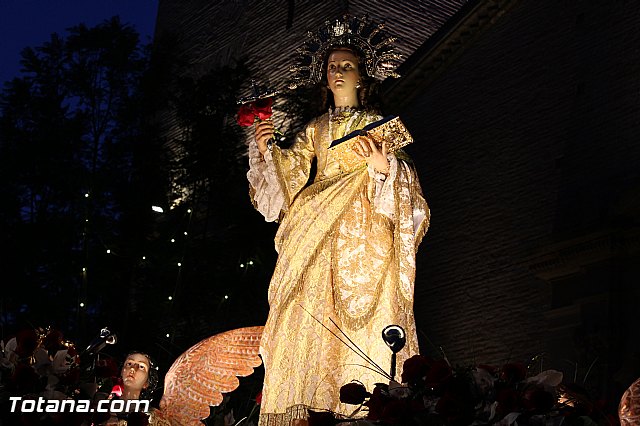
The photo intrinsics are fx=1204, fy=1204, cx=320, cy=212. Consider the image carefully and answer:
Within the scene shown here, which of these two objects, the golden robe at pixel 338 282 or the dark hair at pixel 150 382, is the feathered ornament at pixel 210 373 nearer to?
the dark hair at pixel 150 382

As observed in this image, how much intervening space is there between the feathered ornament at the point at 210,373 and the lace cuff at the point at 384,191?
1254mm

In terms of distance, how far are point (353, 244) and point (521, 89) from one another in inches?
381

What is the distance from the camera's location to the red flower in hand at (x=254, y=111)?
7.53 m

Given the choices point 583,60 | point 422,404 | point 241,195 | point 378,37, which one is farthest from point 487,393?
point 241,195

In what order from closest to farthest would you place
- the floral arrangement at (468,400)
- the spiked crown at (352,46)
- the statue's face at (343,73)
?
1. the floral arrangement at (468,400)
2. the statue's face at (343,73)
3. the spiked crown at (352,46)

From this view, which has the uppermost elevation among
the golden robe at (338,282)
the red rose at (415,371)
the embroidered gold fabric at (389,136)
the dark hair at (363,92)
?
the dark hair at (363,92)

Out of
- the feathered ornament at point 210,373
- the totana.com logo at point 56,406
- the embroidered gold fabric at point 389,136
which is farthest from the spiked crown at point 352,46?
the totana.com logo at point 56,406

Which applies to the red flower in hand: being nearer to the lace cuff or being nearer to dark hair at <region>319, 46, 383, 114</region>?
dark hair at <region>319, 46, 383, 114</region>

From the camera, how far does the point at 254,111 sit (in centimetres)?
758

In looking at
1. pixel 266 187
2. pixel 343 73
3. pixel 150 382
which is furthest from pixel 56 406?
pixel 343 73

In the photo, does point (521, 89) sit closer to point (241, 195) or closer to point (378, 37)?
point (241, 195)

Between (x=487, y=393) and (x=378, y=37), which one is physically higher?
(x=378, y=37)

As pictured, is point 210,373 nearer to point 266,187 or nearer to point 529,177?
point 266,187

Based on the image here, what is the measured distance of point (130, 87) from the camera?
21.9m
